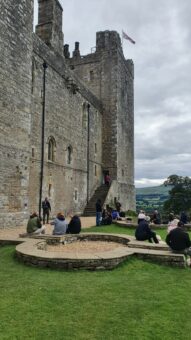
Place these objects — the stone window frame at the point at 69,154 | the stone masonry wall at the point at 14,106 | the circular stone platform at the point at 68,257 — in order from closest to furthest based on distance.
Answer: the circular stone platform at the point at 68,257, the stone masonry wall at the point at 14,106, the stone window frame at the point at 69,154

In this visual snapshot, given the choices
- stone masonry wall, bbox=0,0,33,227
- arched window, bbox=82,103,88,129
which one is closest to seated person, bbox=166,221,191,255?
stone masonry wall, bbox=0,0,33,227

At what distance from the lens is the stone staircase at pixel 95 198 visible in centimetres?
2775

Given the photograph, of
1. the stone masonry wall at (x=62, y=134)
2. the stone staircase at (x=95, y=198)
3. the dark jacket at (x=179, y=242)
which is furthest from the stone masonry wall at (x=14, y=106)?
the stone staircase at (x=95, y=198)

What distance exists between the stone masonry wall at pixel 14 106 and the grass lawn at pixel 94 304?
8.05 metres

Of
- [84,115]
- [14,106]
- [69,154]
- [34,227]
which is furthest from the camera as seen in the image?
[84,115]

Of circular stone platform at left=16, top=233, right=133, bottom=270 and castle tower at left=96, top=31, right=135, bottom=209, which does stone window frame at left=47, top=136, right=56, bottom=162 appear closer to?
castle tower at left=96, top=31, right=135, bottom=209

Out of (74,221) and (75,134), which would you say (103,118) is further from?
(74,221)

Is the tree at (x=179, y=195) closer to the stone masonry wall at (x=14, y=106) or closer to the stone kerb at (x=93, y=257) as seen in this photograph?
the stone masonry wall at (x=14, y=106)

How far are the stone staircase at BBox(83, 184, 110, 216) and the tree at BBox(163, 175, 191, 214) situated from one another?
854 inches

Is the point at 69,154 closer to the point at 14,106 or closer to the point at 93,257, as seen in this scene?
the point at 14,106

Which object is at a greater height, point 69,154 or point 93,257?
point 69,154

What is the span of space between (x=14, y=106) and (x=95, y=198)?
14737mm

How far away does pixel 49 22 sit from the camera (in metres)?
23.8

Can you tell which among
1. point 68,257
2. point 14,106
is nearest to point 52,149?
point 14,106
